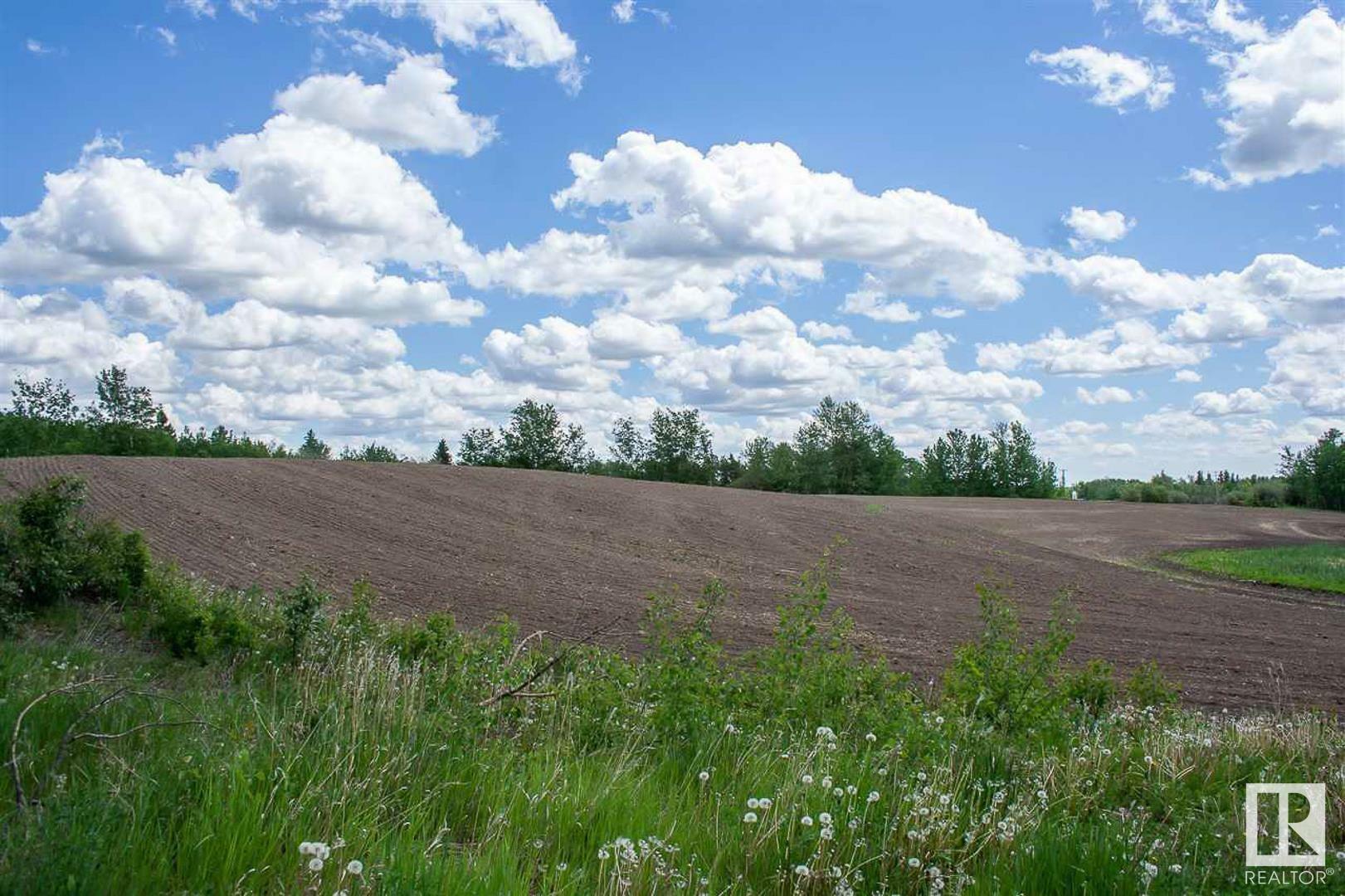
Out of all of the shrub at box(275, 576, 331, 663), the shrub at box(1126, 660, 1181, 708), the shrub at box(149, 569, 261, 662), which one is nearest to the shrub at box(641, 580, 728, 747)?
the shrub at box(275, 576, 331, 663)

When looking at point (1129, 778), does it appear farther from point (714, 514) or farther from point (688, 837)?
point (714, 514)

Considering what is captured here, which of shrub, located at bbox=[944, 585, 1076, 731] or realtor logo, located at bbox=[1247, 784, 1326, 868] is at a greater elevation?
shrub, located at bbox=[944, 585, 1076, 731]

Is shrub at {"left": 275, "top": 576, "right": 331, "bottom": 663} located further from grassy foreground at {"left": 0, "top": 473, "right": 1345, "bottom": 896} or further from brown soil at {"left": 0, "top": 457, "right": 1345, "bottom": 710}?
brown soil at {"left": 0, "top": 457, "right": 1345, "bottom": 710}

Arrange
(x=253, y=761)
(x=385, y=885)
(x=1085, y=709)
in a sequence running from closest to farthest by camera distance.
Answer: (x=385, y=885) < (x=253, y=761) < (x=1085, y=709)

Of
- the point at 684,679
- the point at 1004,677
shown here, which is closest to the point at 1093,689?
the point at 1004,677

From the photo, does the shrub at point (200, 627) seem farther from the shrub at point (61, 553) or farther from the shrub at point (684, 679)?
the shrub at point (684, 679)

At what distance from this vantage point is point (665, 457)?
326ft

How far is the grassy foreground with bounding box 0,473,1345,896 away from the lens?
4297 millimetres

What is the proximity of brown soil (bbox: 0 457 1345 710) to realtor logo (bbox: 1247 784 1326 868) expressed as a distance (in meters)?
4.58

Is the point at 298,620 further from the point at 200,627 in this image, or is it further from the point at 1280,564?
the point at 1280,564

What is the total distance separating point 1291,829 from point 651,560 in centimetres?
1922

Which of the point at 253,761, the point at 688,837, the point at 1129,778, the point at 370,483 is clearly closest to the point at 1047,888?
the point at 688,837

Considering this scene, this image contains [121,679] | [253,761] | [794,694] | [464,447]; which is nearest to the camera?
[253,761]

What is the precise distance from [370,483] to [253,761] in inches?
1142
